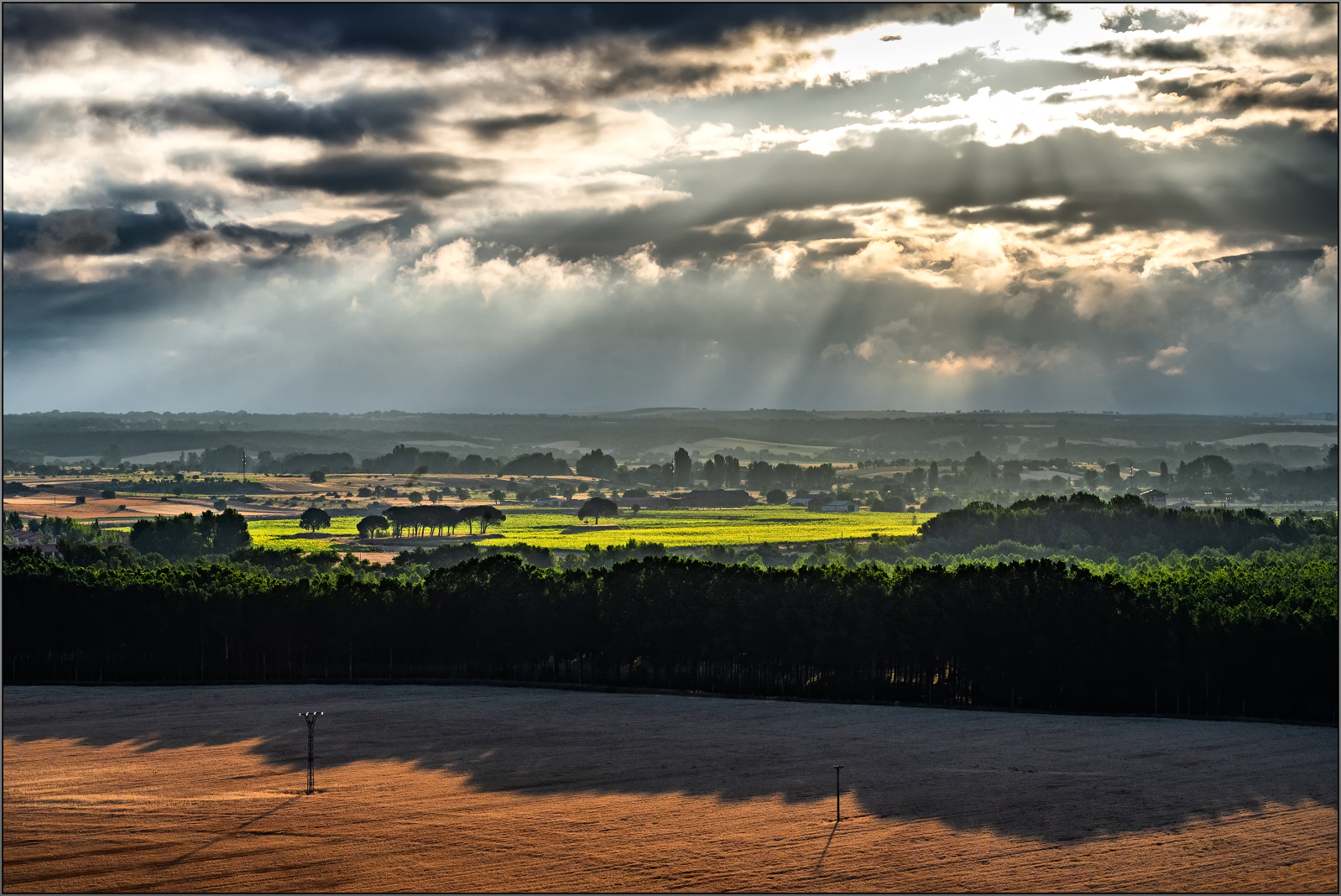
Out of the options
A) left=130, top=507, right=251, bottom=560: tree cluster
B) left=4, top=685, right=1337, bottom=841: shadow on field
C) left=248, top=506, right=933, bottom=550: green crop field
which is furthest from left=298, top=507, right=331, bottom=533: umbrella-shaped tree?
left=4, top=685, right=1337, bottom=841: shadow on field

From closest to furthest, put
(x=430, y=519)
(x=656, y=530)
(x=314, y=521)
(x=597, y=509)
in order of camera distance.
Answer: (x=314, y=521)
(x=656, y=530)
(x=430, y=519)
(x=597, y=509)

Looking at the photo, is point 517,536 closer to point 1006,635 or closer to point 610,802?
point 1006,635

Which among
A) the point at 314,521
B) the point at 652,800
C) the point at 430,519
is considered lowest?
the point at 652,800

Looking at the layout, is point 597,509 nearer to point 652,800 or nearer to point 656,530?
point 656,530

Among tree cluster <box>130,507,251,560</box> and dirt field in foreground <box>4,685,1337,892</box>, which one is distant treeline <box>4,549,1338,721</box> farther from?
tree cluster <box>130,507,251,560</box>

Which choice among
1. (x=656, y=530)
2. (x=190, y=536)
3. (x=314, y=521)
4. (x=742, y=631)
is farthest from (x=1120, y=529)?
(x=190, y=536)

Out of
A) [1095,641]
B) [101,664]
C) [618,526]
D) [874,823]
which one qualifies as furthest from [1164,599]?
[618,526]
